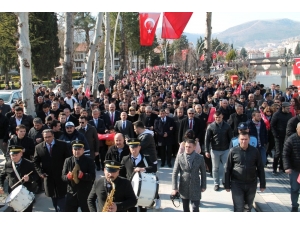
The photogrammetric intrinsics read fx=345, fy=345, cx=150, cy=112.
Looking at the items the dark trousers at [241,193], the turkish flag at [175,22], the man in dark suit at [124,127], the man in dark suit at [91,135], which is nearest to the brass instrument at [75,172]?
the dark trousers at [241,193]

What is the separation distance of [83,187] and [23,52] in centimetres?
649

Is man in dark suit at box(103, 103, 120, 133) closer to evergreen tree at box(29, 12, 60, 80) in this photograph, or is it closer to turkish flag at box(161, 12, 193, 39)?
turkish flag at box(161, 12, 193, 39)

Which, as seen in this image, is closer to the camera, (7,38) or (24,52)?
(24,52)

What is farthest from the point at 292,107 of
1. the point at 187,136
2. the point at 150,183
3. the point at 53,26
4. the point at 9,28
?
the point at 53,26

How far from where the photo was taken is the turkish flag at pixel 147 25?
Answer: 56.7 feet

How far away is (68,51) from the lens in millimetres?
15680

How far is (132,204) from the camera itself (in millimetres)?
4395

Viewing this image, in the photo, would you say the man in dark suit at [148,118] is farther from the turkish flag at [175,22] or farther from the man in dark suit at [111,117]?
the turkish flag at [175,22]

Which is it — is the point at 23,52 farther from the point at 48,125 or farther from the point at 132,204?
the point at 132,204

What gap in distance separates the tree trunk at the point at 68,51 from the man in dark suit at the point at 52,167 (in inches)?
403

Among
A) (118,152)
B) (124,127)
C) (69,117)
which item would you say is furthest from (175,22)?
(118,152)

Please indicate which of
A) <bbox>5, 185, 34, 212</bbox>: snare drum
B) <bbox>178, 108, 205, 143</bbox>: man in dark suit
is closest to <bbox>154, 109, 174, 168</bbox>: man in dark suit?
<bbox>178, 108, 205, 143</bbox>: man in dark suit

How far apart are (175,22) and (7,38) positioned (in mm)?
22079

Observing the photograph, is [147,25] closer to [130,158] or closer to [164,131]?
[164,131]
